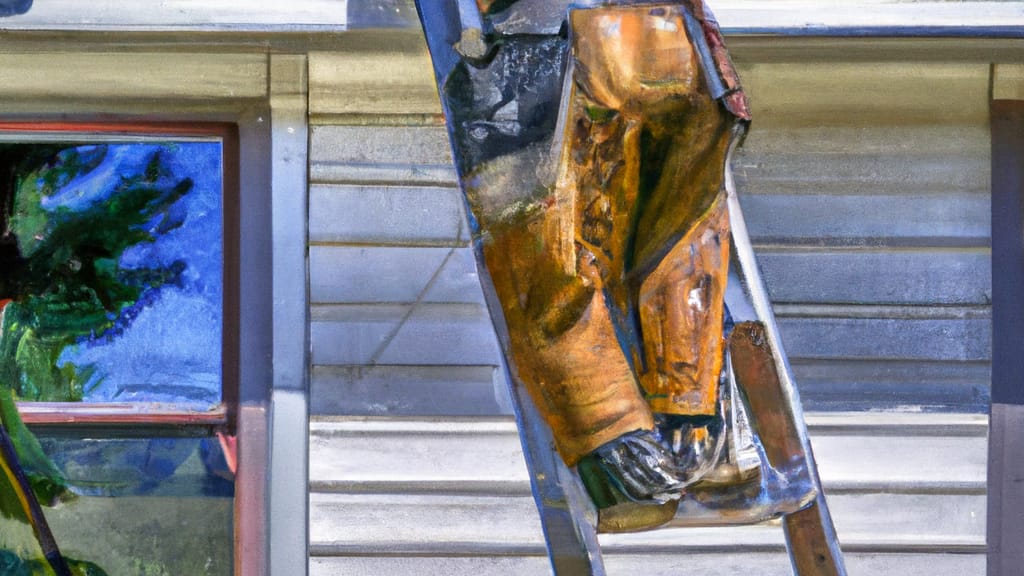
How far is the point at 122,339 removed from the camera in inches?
106

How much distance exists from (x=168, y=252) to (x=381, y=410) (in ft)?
2.19

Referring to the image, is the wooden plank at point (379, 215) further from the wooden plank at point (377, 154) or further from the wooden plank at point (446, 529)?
the wooden plank at point (446, 529)

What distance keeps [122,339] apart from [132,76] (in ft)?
2.13

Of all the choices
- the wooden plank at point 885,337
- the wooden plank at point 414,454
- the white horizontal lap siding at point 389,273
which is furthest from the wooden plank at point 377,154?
the wooden plank at point 885,337

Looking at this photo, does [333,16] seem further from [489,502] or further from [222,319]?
[489,502]

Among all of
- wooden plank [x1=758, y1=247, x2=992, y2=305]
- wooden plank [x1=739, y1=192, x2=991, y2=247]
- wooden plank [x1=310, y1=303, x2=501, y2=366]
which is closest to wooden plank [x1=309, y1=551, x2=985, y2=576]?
wooden plank [x1=310, y1=303, x2=501, y2=366]

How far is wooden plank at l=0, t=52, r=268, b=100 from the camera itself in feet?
8.64

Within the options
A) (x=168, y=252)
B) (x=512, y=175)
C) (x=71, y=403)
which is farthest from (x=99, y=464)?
(x=512, y=175)

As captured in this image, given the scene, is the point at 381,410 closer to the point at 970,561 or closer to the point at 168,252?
the point at 168,252

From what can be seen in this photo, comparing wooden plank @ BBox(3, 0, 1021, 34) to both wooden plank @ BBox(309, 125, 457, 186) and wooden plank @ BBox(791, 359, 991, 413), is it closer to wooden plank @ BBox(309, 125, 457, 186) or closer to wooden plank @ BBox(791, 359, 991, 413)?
wooden plank @ BBox(309, 125, 457, 186)

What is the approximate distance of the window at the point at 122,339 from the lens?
2670mm

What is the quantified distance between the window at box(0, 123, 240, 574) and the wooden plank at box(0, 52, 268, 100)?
0.09 meters

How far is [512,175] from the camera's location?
1733mm

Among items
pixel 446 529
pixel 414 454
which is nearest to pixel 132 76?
pixel 414 454
